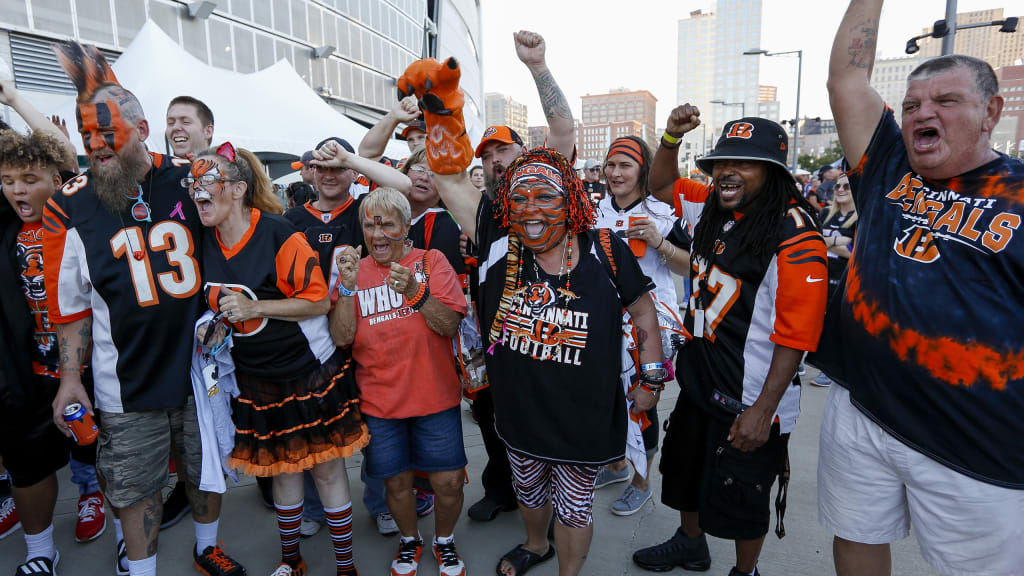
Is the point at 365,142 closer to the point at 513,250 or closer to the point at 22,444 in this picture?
the point at 513,250

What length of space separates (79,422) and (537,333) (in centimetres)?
219

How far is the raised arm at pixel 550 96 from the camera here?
2.88 metres

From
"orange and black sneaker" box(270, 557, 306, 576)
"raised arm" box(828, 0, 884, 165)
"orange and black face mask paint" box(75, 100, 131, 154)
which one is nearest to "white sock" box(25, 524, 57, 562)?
"orange and black sneaker" box(270, 557, 306, 576)

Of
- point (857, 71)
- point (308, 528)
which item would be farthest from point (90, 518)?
point (857, 71)

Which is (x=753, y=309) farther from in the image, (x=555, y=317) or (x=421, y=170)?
(x=421, y=170)

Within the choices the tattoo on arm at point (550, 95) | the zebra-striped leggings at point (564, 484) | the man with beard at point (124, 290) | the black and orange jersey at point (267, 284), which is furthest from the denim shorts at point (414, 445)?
the tattoo on arm at point (550, 95)

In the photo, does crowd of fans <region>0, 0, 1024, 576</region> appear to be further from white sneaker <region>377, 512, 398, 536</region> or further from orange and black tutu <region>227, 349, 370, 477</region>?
white sneaker <region>377, 512, 398, 536</region>

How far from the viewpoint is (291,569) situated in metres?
2.82

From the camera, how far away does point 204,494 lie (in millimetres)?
2758

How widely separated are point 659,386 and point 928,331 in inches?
39.7

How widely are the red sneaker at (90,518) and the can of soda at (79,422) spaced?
101 cm

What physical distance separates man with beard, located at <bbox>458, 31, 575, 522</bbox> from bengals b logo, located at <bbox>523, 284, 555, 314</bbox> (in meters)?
0.72

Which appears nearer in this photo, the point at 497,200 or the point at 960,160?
the point at 960,160

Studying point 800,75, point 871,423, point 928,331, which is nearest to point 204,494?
point 871,423
